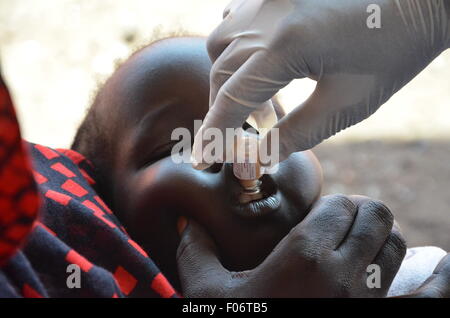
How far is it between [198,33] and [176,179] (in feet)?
3.37

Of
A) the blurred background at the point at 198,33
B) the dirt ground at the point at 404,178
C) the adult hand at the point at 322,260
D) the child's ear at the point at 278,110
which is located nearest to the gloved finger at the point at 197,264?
the adult hand at the point at 322,260

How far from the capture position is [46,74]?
238 centimetres

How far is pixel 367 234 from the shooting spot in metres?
0.92

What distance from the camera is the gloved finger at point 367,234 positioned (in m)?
0.90

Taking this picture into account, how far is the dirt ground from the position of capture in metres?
1.76

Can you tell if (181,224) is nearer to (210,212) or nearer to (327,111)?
(210,212)

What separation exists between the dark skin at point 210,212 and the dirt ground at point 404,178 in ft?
2.53

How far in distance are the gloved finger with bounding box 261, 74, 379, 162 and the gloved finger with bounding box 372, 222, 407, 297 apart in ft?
0.57

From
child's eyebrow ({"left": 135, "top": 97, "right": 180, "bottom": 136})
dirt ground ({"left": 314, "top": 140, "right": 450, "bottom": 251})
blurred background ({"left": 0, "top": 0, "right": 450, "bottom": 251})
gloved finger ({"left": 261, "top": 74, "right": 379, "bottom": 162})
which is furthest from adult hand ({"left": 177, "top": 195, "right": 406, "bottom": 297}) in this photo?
dirt ground ({"left": 314, "top": 140, "right": 450, "bottom": 251})

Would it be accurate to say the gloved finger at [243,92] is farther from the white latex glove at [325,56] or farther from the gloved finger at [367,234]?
the gloved finger at [367,234]
